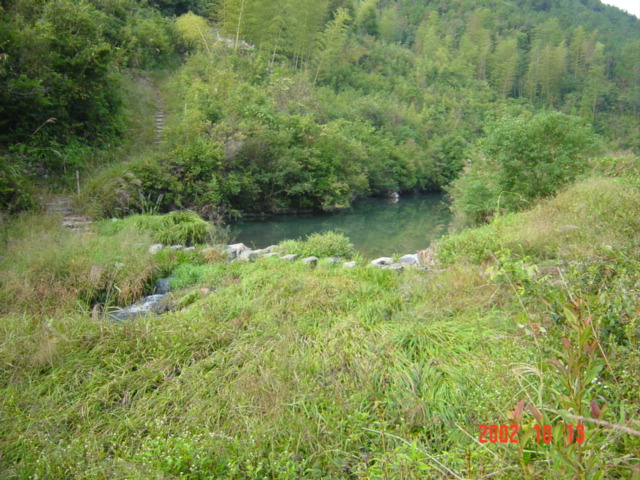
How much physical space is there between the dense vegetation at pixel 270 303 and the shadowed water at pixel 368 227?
3.22 ft

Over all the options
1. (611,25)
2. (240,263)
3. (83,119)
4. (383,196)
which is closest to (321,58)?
(383,196)

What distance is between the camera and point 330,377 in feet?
9.71

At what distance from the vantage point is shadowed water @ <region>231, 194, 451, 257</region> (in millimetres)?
10805

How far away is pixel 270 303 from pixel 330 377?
65.9 inches

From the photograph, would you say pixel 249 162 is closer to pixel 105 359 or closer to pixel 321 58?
pixel 105 359

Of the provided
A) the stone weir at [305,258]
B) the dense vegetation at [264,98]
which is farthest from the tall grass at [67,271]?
the dense vegetation at [264,98]

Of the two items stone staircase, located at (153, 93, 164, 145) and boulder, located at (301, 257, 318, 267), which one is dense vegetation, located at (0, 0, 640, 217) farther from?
boulder, located at (301, 257, 318, 267)

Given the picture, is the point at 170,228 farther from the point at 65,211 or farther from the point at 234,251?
the point at 65,211

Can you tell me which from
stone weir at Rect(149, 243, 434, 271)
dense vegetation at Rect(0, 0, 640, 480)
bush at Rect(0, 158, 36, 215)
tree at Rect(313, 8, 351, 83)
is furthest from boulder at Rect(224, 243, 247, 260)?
tree at Rect(313, 8, 351, 83)

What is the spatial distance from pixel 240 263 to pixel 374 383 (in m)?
3.82

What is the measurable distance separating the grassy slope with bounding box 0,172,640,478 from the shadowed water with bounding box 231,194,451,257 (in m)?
5.48

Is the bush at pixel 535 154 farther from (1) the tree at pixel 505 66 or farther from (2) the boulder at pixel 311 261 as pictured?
(1) the tree at pixel 505 66

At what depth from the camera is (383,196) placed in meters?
21.3

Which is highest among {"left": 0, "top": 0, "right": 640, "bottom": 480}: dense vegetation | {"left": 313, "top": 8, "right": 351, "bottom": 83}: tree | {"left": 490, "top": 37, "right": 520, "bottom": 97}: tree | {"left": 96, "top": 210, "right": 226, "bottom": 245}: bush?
{"left": 490, "top": 37, "right": 520, "bottom": 97}: tree
